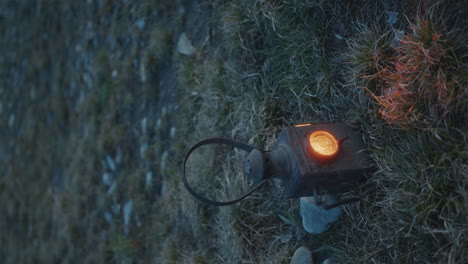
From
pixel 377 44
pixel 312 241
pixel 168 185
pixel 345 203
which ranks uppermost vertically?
pixel 377 44

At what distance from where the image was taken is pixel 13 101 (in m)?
4.89

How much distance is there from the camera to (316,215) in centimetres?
192

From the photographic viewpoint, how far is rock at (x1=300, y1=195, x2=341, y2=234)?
6.23ft

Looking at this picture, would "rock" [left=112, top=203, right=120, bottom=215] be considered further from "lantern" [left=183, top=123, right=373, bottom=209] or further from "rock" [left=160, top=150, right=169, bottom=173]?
"lantern" [left=183, top=123, right=373, bottom=209]

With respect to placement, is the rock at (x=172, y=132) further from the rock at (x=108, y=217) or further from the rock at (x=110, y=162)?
the rock at (x=108, y=217)

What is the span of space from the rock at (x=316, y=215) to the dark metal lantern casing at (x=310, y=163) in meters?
0.15

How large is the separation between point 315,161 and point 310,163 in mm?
23

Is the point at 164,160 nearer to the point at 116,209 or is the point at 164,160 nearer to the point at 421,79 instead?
the point at 116,209

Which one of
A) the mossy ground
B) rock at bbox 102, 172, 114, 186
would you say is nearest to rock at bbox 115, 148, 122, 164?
the mossy ground

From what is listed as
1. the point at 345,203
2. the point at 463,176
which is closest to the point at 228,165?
the point at 345,203

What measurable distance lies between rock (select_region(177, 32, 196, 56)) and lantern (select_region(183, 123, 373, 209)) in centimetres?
137

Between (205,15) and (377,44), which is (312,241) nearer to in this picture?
(377,44)

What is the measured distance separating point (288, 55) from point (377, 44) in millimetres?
506

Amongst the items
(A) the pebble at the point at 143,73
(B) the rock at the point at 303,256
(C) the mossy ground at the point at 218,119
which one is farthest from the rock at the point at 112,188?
(B) the rock at the point at 303,256
